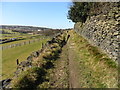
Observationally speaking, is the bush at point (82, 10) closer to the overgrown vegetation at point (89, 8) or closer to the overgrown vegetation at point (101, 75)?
the overgrown vegetation at point (89, 8)

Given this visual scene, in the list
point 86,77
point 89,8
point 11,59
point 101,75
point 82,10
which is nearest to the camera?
point 101,75

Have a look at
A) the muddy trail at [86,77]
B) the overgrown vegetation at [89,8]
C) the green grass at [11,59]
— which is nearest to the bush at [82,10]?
the overgrown vegetation at [89,8]

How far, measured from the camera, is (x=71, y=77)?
10375 millimetres

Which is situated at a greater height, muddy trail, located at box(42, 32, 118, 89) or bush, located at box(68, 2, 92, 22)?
bush, located at box(68, 2, 92, 22)

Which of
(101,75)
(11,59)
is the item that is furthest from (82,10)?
(101,75)

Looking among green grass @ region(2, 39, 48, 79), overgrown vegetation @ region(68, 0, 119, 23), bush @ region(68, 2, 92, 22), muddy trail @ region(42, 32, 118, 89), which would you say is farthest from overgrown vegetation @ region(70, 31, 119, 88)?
bush @ region(68, 2, 92, 22)

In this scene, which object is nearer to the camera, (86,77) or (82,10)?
(86,77)

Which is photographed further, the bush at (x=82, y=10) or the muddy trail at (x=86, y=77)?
the bush at (x=82, y=10)

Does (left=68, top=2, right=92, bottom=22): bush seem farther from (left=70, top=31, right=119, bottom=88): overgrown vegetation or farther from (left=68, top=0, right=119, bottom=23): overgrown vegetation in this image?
(left=70, top=31, right=119, bottom=88): overgrown vegetation

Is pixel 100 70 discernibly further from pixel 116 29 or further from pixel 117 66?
pixel 116 29

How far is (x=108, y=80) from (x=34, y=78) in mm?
4723

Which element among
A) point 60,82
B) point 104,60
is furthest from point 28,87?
point 104,60

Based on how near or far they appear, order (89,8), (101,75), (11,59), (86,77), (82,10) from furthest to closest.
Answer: (11,59)
(82,10)
(89,8)
(86,77)
(101,75)

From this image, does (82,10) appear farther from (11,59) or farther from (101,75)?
(101,75)
